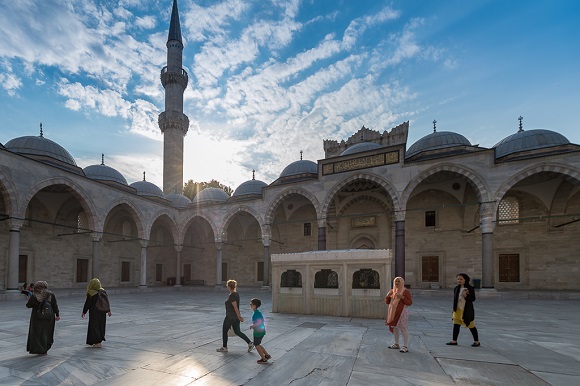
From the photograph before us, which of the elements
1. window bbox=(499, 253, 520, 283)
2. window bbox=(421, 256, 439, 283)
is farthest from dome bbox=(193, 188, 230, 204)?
window bbox=(499, 253, 520, 283)

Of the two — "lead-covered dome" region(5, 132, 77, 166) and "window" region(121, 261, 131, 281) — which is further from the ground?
"lead-covered dome" region(5, 132, 77, 166)

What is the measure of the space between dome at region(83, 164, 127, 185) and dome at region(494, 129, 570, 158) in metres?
25.7

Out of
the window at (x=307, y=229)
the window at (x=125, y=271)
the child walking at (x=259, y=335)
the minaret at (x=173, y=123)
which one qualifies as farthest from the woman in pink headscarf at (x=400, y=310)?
the minaret at (x=173, y=123)

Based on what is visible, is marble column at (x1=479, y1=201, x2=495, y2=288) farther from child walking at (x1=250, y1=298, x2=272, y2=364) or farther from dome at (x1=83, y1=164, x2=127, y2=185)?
dome at (x1=83, y1=164, x2=127, y2=185)

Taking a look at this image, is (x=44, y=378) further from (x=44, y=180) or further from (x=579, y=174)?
(x=579, y=174)

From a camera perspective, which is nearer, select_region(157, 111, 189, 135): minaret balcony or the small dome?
the small dome

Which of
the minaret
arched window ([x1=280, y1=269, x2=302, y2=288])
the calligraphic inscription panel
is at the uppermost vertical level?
the minaret

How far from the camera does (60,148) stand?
20.3 meters

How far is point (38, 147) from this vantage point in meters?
19.1

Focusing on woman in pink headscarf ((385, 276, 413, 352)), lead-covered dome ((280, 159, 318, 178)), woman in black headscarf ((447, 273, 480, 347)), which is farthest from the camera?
lead-covered dome ((280, 159, 318, 178))

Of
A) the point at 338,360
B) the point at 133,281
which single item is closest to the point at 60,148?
the point at 133,281

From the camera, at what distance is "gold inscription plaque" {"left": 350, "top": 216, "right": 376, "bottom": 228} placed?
67.1 feet

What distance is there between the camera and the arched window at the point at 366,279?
8.45 m

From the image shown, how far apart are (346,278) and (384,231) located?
1223 cm
